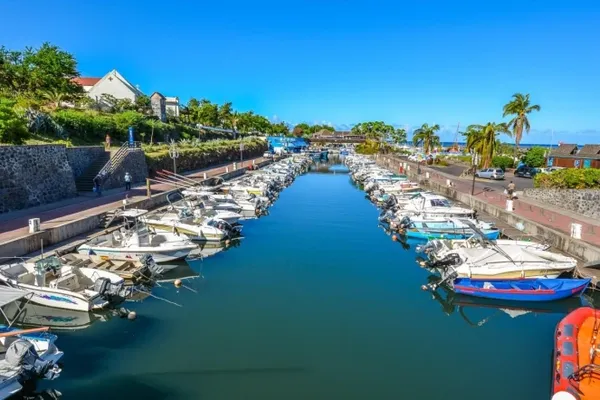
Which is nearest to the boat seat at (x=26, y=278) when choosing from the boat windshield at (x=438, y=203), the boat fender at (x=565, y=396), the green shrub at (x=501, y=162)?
the boat fender at (x=565, y=396)

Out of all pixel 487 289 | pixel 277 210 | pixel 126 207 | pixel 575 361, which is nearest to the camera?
pixel 575 361

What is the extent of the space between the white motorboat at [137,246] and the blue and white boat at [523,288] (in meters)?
12.5

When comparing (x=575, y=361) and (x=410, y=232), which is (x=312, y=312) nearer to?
(x=575, y=361)

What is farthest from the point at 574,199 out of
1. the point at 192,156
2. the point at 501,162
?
the point at 192,156

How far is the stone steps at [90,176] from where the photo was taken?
100ft

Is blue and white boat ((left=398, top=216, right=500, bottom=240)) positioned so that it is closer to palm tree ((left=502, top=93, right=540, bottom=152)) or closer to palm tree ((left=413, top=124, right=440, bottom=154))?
palm tree ((left=502, top=93, right=540, bottom=152))

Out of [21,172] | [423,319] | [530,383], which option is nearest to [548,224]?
[423,319]

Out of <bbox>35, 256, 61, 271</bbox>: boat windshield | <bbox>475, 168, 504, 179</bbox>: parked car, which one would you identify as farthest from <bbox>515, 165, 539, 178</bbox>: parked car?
A: <bbox>35, 256, 61, 271</bbox>: boat windshield

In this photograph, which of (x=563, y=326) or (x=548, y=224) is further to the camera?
(x=548, y=224)

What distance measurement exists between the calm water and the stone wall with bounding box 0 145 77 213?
12441 mm

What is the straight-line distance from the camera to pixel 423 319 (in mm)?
15273

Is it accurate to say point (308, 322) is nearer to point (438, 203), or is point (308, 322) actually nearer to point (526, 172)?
point (438, 203)

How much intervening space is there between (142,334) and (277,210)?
23.6m

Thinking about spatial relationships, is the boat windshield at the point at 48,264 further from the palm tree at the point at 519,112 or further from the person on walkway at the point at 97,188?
the palm tree at the point at 519,112
